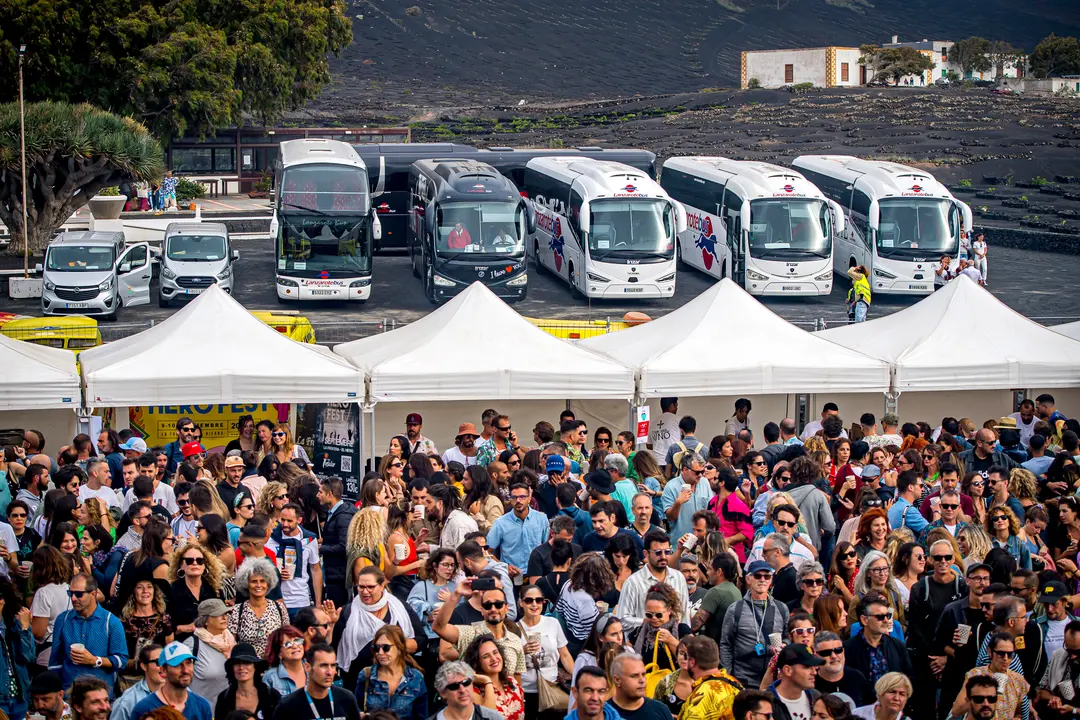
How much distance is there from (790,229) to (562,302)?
17.4 ft

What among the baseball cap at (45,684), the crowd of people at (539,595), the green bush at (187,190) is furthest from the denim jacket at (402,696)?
the green bush at (187,190)

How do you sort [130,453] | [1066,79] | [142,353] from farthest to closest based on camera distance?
[1066,79] → [142,353] → [130,453]

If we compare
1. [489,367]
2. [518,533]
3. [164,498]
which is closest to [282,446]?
[164,498]

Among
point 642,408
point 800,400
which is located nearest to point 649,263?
point 800,400

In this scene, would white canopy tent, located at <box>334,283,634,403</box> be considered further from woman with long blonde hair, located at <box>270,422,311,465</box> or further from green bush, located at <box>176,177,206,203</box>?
green bush, located at <box>176,177,206,203</box>

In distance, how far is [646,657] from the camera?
8.01 m

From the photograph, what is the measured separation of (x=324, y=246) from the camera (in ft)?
99.3

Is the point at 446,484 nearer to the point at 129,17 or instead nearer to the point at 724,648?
the point at 724,648

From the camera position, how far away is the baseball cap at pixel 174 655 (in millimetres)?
7137

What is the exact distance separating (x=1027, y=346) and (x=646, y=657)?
33.6 ft

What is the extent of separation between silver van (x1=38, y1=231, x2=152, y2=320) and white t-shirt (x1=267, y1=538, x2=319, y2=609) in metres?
21.1

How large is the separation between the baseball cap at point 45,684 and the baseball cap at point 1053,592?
232 inches

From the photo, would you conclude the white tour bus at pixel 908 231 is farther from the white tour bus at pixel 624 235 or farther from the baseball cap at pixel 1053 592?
the baseball cap at pixel 1053 592

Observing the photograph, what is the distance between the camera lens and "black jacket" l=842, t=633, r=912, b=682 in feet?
26.6
